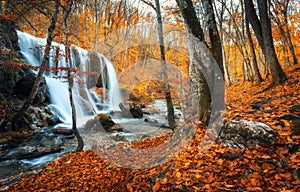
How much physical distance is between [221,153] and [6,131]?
386 inches

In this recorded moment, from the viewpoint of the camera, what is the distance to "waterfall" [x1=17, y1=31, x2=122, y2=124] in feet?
41.0

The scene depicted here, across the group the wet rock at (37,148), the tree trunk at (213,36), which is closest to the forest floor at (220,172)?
the tree trunk at (213,36)

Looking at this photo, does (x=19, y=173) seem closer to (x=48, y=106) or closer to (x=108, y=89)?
(x=48, y=106)

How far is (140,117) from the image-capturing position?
14695mm

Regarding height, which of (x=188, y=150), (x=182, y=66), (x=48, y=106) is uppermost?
(x=182, y=66)

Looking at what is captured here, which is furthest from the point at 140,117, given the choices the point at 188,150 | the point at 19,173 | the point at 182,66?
the point at 188,150

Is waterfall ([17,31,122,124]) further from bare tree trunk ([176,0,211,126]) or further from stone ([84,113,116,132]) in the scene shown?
bare tree trunk ([176,0,211,126])

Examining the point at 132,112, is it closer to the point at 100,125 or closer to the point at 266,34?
the point at 100,125

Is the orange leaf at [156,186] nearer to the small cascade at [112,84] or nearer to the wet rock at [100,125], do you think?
the wet rock at [100,125]

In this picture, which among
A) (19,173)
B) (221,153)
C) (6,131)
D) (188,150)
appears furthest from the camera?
(6,131)

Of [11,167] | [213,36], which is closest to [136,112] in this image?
[11,167]

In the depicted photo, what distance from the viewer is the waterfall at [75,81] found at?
12.5m

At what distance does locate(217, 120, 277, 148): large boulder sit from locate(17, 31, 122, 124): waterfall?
6.87 meters

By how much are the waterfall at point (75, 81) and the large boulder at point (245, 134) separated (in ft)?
22.5
